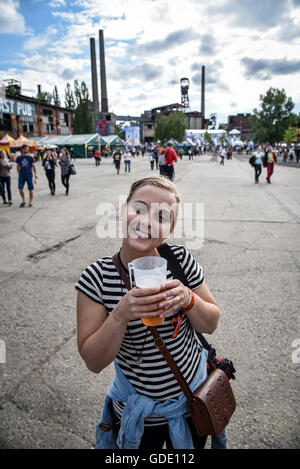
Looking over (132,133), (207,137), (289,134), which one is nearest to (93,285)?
(289,134)

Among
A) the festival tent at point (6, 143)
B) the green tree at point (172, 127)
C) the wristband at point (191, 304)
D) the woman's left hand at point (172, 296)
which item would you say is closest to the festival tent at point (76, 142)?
the festival tent at point (6, 143)

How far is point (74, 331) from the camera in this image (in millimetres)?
3057

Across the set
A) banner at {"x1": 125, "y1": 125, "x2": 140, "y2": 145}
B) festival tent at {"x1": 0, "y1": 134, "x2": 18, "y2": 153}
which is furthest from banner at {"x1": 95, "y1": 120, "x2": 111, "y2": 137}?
festival tent at {"x1": 0, "y1": 134, "x2": 18, "y2": 153}

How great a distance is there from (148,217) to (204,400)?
775 millimetres

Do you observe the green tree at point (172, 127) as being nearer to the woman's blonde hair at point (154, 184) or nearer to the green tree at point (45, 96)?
the green tree at point (45, 96)

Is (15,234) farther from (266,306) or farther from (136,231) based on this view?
(136,231)

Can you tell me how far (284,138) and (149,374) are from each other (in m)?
79.8

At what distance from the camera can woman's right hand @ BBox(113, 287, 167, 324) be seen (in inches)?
38.4

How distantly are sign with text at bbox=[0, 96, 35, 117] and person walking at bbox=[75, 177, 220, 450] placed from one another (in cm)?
5044

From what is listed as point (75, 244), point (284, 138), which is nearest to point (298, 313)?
point (75, 244)

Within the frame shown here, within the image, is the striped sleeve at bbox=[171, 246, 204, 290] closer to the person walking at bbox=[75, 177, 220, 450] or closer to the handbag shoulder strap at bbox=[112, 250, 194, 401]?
the person walking at bbox=[75, 177, 220, 450]

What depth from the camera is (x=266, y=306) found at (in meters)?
3.46

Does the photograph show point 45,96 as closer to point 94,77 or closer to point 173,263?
point 94,77

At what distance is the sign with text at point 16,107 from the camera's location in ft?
145
